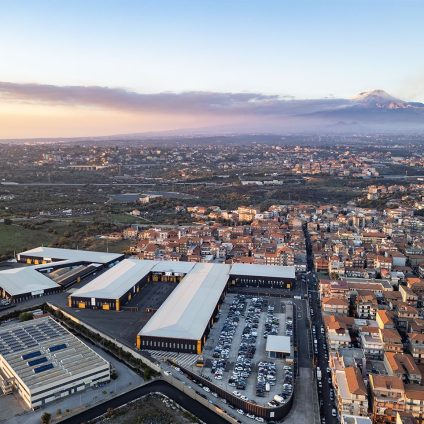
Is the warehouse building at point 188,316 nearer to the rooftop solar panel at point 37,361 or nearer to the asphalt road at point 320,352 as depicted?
the rooftop solar panel at point 37,361

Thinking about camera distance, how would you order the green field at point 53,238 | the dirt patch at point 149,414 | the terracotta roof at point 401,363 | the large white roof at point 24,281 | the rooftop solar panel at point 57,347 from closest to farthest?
the dirt patch at point 149,414, the terracotta roof at point 401,363, the rooftop solar panel at point 57,347, the large white roof at point 24,281, the green field at point 53,238

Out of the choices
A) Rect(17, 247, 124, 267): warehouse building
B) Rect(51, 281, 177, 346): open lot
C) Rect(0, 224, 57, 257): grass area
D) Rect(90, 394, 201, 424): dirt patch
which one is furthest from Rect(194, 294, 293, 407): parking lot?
Rect(0, 224, 57, 257): grass area

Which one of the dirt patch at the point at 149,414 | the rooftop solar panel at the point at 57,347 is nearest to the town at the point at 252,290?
the rooftop solar panel at the point at 57,347

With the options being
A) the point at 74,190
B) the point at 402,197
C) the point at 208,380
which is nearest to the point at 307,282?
the point at 208,380

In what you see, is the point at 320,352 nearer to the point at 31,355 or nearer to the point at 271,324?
the point at 271,324

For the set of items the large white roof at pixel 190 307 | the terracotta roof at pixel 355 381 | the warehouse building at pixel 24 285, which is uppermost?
the large white roof at pixel 190 307

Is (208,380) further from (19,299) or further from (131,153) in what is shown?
(131,153)

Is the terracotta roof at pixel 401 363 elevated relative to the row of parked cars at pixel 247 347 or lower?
elevated
